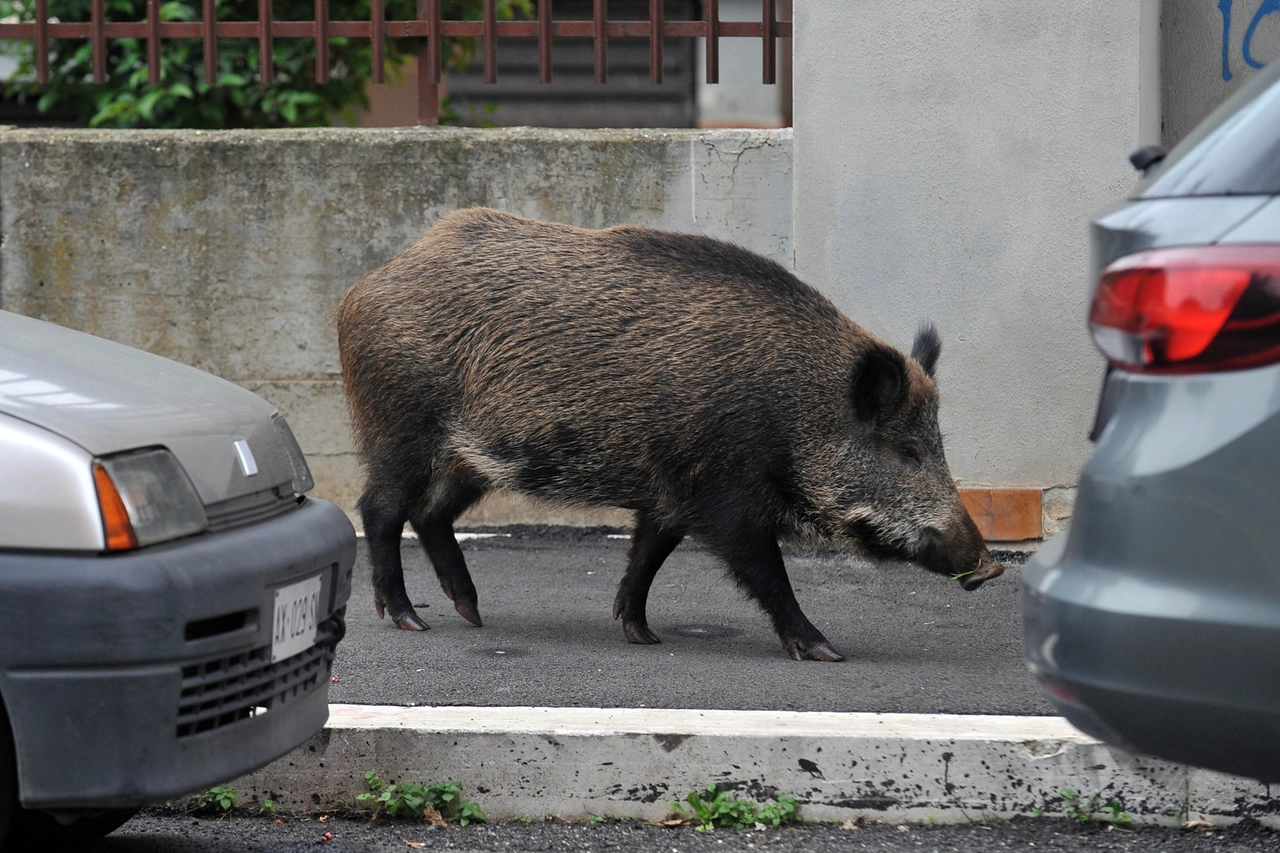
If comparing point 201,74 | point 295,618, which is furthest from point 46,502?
point 201,74

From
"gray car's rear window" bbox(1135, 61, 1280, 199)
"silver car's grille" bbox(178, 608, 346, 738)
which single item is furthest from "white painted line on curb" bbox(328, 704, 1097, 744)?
"gray car's rear window" bbox(1135, 61, 1280, 199)

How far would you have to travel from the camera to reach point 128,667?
254 cm

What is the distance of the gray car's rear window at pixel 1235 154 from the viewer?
7.38 ft

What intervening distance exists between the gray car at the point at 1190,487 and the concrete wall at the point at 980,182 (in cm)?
420

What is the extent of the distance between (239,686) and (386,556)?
8.71 ft

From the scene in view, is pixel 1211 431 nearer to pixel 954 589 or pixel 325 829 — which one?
pixel 325 829

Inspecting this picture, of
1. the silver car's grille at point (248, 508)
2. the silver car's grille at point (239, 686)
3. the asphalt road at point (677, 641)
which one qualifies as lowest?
the asphalt road at point (677, 641)

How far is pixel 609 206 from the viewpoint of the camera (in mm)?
6773

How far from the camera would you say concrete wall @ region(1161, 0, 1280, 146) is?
6797 mm

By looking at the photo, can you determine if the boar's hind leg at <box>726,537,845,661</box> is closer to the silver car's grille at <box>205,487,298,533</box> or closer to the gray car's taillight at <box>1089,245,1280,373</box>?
the silver car's grille at <box>205,487,298,533</box>

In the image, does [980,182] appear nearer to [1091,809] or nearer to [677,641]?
[677,641]

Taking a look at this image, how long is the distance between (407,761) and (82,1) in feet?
17.5

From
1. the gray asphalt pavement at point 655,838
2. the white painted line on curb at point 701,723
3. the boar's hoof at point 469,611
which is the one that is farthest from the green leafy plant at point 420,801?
the boar's hoof at point 469,611

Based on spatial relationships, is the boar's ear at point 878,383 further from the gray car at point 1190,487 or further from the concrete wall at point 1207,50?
the concrete wall at point 1207,50
